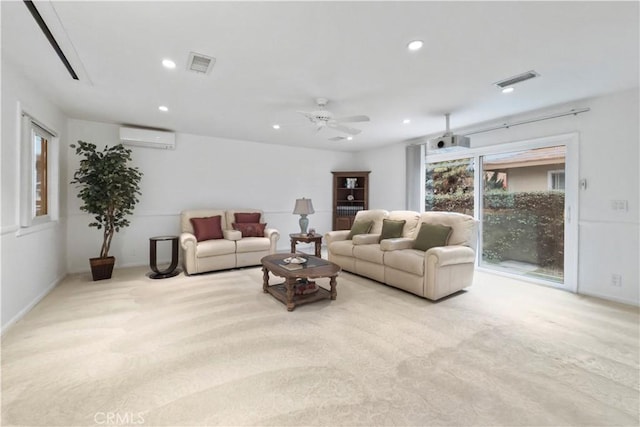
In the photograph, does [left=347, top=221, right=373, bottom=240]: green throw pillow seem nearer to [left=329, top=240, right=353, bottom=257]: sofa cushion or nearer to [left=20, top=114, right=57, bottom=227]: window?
[left=329, top=240, right=353, bottom=257]: sofa cushion

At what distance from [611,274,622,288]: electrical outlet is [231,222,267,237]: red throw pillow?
Result: 15.9 ft

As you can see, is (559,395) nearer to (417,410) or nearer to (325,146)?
(417,410)

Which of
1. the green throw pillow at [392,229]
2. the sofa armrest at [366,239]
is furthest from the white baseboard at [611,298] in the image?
the sofa armrest at [366,239]

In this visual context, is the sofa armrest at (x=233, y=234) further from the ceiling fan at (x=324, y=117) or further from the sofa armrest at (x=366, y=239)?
the ceiling fan at (x=324, y=117)

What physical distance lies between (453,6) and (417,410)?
2440mm

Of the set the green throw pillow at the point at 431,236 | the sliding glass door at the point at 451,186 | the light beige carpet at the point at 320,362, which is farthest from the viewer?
the sliding glass door at the point at 451,186

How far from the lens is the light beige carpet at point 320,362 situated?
5.09ft

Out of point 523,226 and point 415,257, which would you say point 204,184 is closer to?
point 415,257

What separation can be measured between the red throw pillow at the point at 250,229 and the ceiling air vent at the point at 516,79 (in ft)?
13.0

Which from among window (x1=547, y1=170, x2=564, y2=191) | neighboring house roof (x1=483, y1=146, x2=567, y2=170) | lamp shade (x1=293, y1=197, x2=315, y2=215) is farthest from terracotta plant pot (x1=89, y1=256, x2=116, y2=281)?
window (x1=547, y1=170, x2=564, y2=191)

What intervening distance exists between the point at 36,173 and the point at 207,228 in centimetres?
214

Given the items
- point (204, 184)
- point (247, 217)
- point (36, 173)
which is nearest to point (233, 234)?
point (247, 217)

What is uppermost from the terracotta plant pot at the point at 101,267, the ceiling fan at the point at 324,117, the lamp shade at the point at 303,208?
the ceiling fan at the point at 324,117

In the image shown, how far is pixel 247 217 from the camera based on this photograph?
5211 mm
